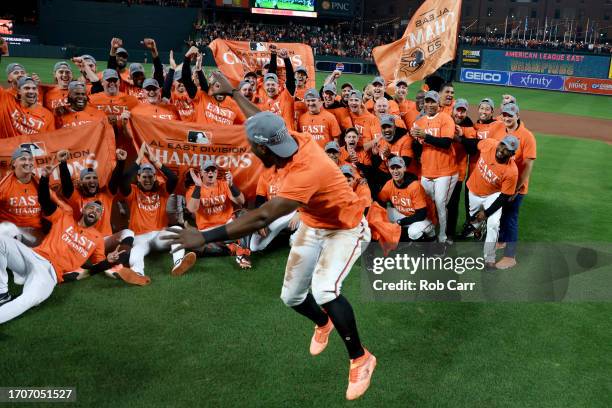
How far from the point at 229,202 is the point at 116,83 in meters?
2.99

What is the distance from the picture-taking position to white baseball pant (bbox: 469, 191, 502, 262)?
7.47 meters

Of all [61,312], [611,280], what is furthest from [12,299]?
[611,280]

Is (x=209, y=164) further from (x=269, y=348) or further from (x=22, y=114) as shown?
(x=269, y=348)

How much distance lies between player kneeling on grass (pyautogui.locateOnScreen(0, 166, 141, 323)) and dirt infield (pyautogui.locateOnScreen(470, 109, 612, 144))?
1866cm

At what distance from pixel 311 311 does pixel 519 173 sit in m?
4.32

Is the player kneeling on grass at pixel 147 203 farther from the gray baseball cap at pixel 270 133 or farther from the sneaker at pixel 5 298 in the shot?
the gray baseball cap at pixel 270 133

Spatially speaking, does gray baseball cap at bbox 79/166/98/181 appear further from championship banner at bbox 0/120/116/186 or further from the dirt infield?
the dirt infield

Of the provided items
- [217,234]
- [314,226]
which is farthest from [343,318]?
[217,234]

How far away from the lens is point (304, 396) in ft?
15.0

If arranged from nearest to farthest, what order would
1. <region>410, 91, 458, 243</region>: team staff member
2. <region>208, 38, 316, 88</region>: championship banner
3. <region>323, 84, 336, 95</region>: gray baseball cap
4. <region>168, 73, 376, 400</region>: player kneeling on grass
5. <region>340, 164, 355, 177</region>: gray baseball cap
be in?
<region>168, 73, 376, 400</region>: player kneeling on grass → <region>340, 164, 355, 177</region>: gray baseball cap → <region>410, 91, 458, 243</region>: team staff member → <region>323, 84, 336, 95</region>: gray baseball cap → <region>208, 38, 316, 88</region>: championship banner

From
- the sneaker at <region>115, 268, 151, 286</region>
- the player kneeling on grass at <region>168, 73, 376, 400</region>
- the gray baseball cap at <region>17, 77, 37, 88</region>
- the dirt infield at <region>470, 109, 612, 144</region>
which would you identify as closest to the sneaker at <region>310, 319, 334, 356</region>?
the player kneeling on grass at <region>168, 73, 376, 400</region>

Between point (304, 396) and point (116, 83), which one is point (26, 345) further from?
point (116, 83)

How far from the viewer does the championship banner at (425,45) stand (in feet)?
34.4

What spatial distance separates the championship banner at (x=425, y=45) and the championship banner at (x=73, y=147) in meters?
6.06
